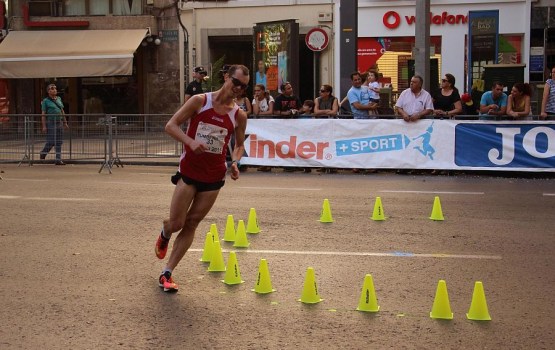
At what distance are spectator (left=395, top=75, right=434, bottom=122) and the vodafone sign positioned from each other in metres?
12.8

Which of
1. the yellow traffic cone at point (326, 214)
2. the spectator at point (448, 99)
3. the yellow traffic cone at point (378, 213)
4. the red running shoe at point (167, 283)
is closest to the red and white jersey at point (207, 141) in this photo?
the red running shoe at point (167, 283)

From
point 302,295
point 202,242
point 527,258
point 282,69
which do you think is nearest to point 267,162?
point 282,69

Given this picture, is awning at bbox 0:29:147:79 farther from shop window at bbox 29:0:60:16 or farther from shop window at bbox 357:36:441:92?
shop window at bbox 357:36:441:92

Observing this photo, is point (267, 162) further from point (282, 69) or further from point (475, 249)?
point (475, 249)

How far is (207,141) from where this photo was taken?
24.8 ft

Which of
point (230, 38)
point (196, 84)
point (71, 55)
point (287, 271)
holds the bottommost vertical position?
point (287, 271)

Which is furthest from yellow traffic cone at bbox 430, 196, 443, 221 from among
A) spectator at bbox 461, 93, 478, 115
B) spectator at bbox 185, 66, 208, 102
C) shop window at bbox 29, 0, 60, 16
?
shop window at bbox 29, 0, 60, 16

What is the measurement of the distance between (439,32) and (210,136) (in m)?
23.5

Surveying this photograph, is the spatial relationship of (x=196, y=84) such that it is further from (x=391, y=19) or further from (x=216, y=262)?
(x=391, y=19)

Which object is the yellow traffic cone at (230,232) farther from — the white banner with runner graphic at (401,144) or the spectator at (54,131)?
the spectator at (54,131)

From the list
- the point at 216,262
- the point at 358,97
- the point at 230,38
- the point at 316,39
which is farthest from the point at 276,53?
the point at 216,262

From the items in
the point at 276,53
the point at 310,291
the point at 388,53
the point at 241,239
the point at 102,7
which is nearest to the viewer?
the point at 310,291

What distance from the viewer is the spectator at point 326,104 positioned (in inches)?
734

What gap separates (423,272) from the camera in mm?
8344
